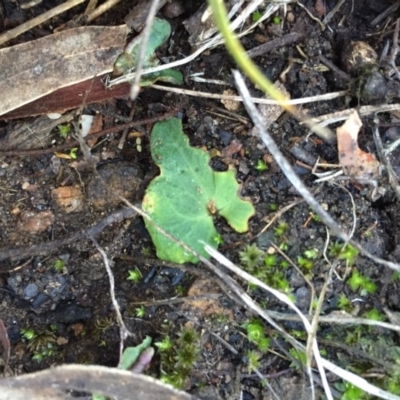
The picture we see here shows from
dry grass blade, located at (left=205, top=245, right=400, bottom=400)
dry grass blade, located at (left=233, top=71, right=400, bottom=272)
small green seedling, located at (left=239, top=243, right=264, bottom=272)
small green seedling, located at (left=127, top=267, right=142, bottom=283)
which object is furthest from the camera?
small green seedling, located at (left=127, top=267, right=142, bottom=283)

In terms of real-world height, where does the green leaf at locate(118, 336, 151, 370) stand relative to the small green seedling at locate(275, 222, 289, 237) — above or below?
below

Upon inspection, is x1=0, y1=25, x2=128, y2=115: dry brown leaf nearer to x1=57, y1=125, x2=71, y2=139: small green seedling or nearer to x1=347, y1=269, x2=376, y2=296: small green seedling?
x1=57, y1=125, x2=71, y2=139: small green seedling

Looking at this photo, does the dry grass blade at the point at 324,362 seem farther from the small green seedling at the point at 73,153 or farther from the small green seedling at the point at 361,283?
the small green seedling at the point at 73,153

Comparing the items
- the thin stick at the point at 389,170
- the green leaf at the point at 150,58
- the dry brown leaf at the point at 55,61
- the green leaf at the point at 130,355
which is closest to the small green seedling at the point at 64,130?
the dry brown leaf at the point at 55,61

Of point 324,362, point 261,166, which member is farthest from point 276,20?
point 324,362

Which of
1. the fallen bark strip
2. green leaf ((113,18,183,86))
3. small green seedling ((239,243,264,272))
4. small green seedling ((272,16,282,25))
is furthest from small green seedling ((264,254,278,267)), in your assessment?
small green seedling ((272,16,282,25))

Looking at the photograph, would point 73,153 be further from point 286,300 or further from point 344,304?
point 344,304
